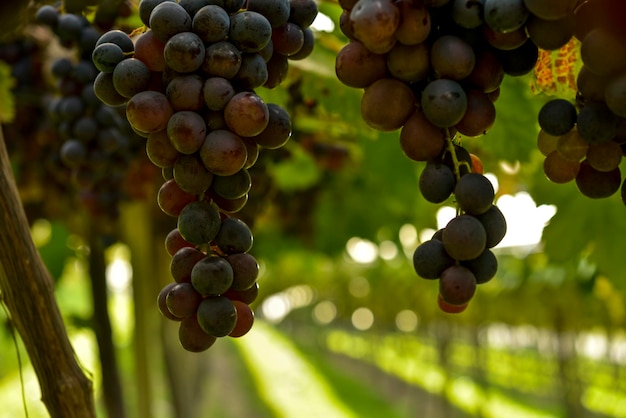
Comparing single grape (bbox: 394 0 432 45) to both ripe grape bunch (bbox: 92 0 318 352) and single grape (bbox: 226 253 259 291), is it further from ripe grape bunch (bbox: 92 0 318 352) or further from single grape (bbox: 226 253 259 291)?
single grape (bbox: 226 253 259 291)

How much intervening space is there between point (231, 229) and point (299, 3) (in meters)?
0.27

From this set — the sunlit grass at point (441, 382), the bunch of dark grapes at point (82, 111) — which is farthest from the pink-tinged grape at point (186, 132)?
the sunlit grass at point (441, 382)

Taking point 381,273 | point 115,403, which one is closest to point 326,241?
point 115,403

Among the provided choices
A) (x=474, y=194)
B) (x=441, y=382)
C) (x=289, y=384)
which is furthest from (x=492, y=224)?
(x=289, y=384)

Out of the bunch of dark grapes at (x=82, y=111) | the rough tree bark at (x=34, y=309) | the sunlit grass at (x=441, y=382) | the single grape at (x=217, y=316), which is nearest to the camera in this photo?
the single grape at (x=217, y=316)

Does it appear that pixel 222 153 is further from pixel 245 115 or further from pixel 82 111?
pixel 82 111

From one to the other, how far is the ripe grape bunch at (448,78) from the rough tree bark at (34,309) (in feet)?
1.77

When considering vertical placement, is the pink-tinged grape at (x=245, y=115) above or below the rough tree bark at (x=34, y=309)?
above

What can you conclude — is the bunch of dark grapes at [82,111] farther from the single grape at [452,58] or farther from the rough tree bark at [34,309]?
the single grape at [452,58]

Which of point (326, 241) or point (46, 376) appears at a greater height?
point (326, 241)

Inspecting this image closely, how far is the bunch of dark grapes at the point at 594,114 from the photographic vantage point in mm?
567

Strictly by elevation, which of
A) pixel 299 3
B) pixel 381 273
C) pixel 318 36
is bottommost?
pixel 299 3

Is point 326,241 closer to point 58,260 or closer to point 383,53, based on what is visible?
point 58,260

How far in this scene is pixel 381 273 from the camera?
13797 millimetres
